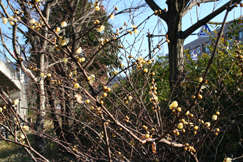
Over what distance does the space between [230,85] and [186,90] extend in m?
0.82

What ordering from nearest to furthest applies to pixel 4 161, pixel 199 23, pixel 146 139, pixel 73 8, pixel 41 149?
pixel 146 139, pixel 199 23, pixel 41 149, pixel 73 8, pixel 4 161

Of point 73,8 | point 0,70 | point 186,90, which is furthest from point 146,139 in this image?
point 0,70

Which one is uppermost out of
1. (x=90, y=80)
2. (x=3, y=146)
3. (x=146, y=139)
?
(x=90, y=80)

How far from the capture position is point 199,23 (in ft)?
Result: 11.6

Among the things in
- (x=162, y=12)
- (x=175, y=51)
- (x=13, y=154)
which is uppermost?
(x=162, y=12)

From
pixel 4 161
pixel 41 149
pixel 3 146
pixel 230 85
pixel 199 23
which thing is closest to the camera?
pixel 230 85

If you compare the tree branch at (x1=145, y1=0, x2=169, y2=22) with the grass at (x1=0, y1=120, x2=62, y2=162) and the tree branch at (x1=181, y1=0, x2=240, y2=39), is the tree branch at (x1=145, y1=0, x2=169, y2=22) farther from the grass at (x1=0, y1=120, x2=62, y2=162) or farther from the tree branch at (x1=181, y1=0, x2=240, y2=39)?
the grass at (x1=0, y1=120, x2=62, y2=162)

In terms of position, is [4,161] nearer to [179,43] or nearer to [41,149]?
[41,149]

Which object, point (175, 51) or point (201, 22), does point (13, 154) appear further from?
point (201, 22)

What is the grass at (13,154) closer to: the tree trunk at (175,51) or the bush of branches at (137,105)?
the bush of branches at (137,105)

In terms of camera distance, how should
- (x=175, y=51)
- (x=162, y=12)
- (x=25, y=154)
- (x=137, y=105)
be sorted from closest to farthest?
(x=137, y=105) → (x=175, y=51) → (x=162, y=12) → (x=25, y=154)

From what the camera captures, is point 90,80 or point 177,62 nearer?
point 90,80

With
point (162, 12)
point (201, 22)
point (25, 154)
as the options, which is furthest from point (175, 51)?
point (25, 154)

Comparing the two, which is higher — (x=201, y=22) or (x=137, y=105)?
(x=201, y=22)
